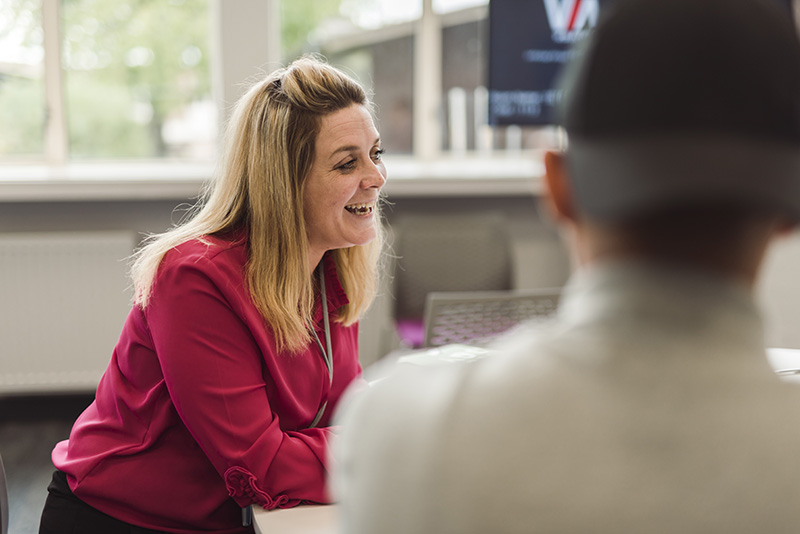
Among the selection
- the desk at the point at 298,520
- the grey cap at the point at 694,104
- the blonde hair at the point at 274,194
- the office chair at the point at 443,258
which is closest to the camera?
the grey cap at the point at 694,104

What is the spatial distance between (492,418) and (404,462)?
0.22 ft

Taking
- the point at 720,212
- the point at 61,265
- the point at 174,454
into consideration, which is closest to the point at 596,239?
the point at 720,212

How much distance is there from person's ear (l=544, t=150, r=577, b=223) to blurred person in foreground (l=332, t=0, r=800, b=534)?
39 mm

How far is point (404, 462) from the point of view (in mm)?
506

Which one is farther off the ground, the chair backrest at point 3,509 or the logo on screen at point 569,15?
the logo on screen at point 569,15

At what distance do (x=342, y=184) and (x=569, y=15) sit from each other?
242cm

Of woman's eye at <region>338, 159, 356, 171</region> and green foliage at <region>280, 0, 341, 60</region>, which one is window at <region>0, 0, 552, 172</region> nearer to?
green foliage at <region>280, 0, 341, 60</region>

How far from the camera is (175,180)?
3.38 meters

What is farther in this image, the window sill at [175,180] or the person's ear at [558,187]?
the window sill at [175,180]

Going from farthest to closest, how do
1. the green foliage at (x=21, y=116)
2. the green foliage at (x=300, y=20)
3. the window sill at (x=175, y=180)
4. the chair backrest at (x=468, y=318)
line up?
1. the green foliage at (x=300, y=20)
2. the green foliage at (x=21, y=116)
3. the window sill at (x=175, y=180)
4. the chair backrest at (x=468, y=318)

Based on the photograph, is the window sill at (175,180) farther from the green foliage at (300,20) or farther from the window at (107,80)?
the green foliage at (300,20)

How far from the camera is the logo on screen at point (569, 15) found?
359cm

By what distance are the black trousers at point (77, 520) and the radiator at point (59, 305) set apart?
6.70 feet

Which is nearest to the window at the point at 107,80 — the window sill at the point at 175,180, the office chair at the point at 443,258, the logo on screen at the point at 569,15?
the window sill at the point at 175,180
